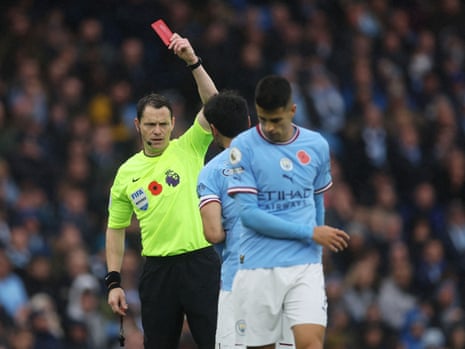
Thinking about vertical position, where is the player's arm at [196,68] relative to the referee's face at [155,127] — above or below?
above

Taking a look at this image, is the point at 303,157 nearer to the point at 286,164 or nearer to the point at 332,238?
the point at 286,164

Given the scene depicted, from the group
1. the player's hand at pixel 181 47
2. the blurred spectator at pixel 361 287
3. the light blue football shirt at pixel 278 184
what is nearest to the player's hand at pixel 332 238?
the light blue football shirt at pixel 278 184

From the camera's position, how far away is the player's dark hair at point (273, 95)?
8.35 m

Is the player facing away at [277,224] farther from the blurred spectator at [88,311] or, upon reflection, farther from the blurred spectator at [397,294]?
the blurred spectator at [397,294]

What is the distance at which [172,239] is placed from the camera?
32.6 ft

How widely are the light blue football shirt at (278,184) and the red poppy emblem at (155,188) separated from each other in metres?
1.53

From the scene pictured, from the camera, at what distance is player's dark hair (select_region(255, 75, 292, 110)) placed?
835cm

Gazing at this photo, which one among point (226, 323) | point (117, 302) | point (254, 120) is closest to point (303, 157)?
point (226, 323)

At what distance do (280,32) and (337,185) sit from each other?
3610 millimetres

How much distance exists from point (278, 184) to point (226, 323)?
123cm

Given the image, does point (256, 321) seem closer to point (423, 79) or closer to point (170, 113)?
point (170, 113)

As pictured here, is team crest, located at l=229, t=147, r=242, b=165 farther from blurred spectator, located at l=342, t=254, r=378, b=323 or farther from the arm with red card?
blurred spectator, located at l=342, t=254, r=378, b=323

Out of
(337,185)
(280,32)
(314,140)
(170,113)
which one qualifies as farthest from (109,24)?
(314,140)

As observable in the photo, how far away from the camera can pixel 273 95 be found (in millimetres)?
8367
